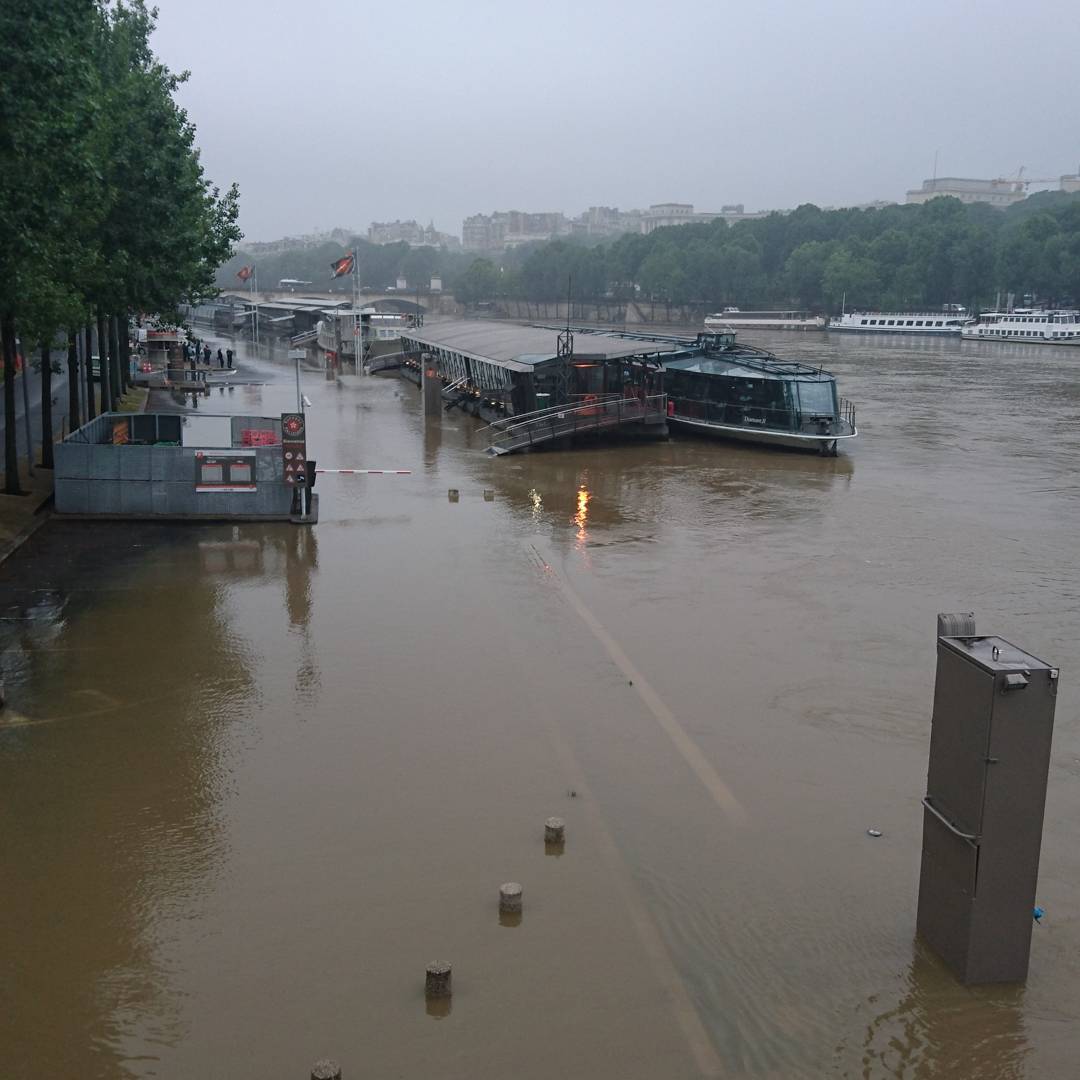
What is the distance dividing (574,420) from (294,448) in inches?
611

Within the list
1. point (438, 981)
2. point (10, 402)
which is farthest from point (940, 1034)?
point (10, 402)

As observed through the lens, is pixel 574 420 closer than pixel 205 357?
Yes

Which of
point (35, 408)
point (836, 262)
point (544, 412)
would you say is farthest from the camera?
point (836, 262)

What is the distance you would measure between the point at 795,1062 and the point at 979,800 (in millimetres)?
2262

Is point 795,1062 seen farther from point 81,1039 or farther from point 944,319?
point 944,319

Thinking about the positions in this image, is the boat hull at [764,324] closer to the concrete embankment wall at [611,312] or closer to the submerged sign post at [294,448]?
the concrete embankment wall at [611,312]

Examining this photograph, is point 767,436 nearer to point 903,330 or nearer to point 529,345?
point 529,345

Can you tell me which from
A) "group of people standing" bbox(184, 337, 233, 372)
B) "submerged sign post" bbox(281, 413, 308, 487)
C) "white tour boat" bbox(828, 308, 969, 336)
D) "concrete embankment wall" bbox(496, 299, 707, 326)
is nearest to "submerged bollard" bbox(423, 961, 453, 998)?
"submerged sign post" bbox(281, 413, 308, 487)

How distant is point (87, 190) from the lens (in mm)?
21484

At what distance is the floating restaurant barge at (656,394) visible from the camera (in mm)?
38000

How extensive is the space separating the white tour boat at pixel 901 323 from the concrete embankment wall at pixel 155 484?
116380 millimetres

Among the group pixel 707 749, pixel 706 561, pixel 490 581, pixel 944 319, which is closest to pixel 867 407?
pixel 706 561

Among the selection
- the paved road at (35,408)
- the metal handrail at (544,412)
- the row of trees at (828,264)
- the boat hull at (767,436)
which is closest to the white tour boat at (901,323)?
the row of trees at (828,264)

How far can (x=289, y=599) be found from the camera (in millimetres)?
19156
